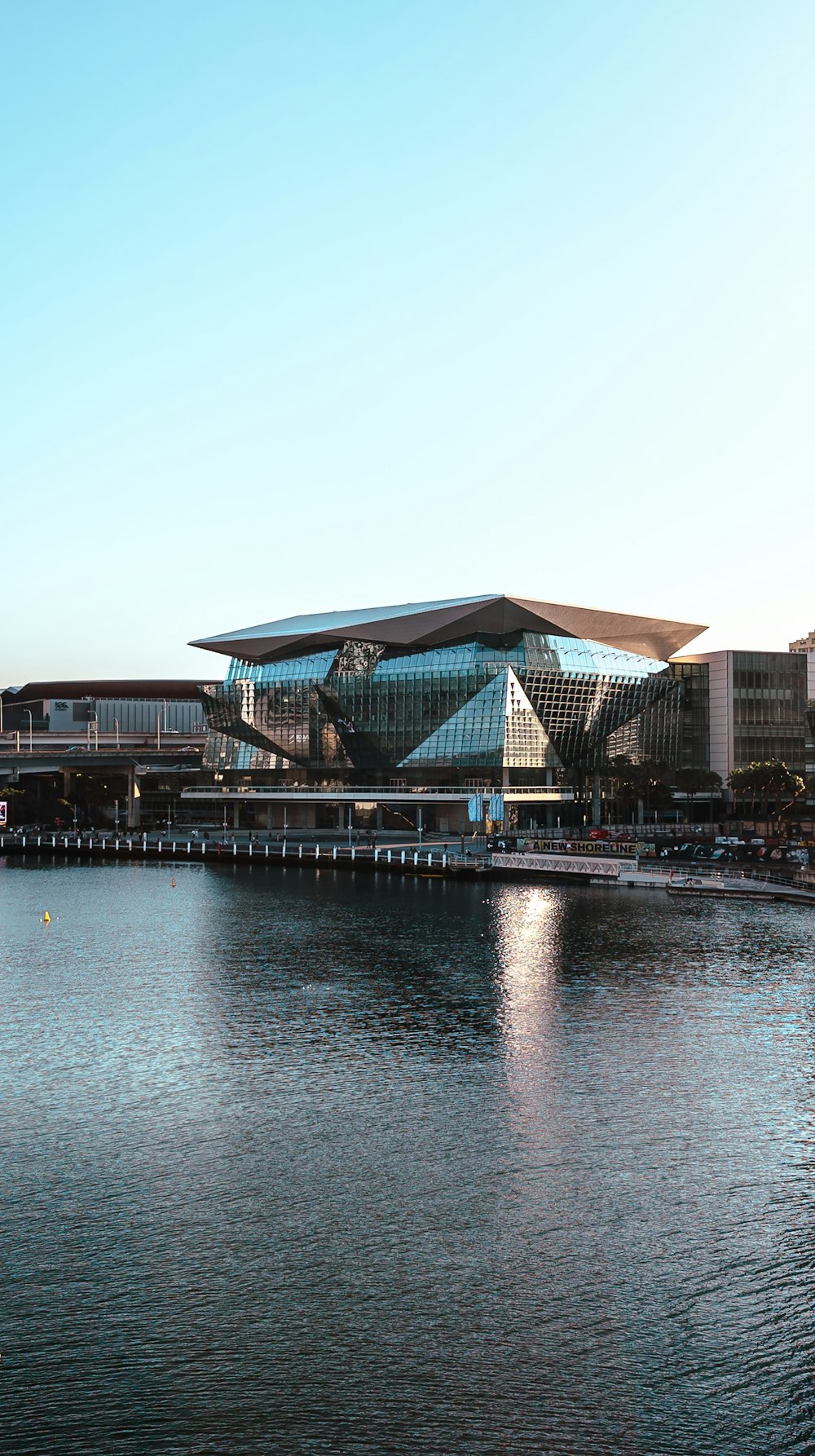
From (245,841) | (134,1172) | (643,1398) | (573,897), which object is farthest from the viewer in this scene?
(245,841)

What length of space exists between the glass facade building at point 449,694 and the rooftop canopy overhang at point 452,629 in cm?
18

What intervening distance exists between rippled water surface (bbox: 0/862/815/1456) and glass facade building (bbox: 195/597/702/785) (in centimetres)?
7831

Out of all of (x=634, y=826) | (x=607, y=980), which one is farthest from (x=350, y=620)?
(x=607, y=980)

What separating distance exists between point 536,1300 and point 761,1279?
176 inches

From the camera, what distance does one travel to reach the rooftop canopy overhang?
412 ft

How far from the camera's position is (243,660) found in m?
146

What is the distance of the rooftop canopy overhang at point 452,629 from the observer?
126 metres

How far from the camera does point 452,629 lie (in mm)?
127750

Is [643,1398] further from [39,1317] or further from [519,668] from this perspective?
[519,668]

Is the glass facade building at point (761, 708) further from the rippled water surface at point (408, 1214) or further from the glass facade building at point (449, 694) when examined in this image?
the rippled water surface at point (408, 1214)

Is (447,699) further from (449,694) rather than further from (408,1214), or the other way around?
(408,1214)

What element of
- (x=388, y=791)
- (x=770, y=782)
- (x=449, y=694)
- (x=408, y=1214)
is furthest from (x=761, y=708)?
(x=408, y=1214)

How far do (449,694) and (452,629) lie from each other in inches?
305

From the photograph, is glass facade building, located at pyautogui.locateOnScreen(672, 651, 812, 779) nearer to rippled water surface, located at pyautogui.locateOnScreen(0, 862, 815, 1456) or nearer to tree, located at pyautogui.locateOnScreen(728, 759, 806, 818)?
tree, located at pyautogui.locateOnScreen(728, 759, 806, 818)
